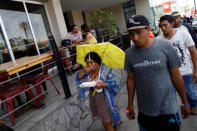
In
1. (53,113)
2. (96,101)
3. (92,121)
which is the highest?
(96,101)

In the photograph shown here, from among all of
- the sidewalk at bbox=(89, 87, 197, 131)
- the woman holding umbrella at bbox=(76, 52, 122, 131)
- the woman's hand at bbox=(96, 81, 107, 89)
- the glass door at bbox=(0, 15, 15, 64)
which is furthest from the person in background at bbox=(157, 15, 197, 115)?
the glass door at bbox=(0, 15, 15, 64)

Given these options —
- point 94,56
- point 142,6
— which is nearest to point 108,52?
point 94,56

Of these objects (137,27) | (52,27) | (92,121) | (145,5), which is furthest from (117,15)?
(137,27)

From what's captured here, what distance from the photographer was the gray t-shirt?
141 centimetres

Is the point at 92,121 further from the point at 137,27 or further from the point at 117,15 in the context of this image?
the point at 117,15

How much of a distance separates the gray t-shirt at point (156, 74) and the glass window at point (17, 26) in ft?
15.1

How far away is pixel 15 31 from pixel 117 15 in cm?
1093

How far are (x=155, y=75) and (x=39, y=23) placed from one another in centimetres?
565

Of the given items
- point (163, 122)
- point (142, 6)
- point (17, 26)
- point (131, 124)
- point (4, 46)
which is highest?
point (142, 6)

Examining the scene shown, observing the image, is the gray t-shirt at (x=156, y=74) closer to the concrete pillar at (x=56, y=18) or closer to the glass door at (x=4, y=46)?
the glass door at (x=4, y=46)

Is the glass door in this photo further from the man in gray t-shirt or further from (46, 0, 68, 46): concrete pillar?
the man in gray t-shirt

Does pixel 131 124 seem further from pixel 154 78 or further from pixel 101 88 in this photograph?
pixel 154 78

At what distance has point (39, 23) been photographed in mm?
6035

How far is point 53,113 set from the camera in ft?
8.40
